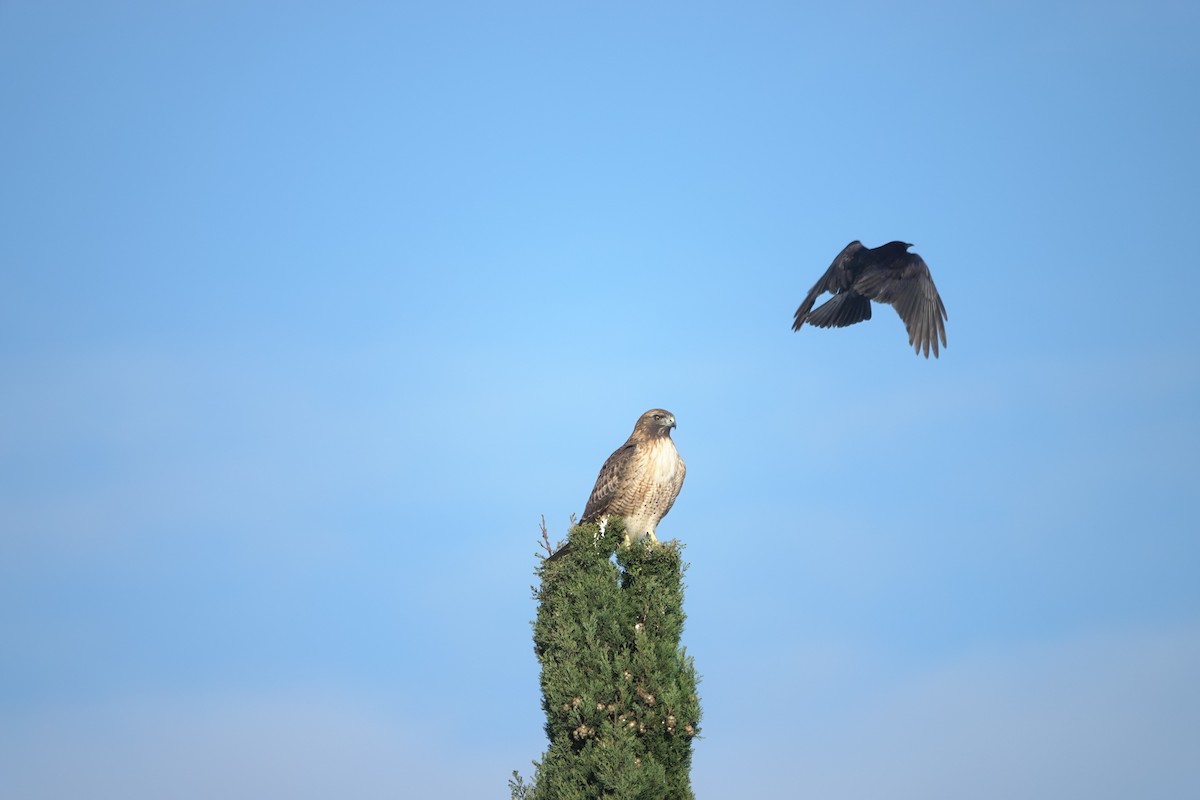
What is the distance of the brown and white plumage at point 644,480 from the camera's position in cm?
1411

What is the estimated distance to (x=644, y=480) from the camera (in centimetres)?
1409

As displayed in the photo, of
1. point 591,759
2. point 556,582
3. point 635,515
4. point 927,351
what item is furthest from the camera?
point 927,351

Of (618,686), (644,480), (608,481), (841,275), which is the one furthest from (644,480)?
(841,275)

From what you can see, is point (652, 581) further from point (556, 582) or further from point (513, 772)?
point (513, 772)

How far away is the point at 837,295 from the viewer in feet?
58.1

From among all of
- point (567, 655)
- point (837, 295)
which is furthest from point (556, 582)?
point (837, 295)

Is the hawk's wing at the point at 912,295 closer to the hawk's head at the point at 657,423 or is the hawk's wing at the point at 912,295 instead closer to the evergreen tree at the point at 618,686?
the hawk's head at the point at 657,423

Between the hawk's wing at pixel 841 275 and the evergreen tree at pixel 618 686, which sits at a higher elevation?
the hawk's wing at pixel 841 275

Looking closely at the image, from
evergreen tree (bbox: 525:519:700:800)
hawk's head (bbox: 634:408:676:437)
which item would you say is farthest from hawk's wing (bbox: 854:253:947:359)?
evergreen tree (bbox: 525:519:700:800)

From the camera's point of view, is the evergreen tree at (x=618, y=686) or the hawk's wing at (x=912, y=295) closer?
the evergreen tree at (x=618, y=686)

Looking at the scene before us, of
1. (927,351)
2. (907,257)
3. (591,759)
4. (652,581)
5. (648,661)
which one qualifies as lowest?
(591,759)

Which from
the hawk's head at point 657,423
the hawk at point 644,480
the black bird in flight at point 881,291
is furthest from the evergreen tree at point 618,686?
the black bird in flight at point 881,291

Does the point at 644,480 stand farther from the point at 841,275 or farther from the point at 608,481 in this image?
the point at 841,275

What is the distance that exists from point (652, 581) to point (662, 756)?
1618 millimetres
